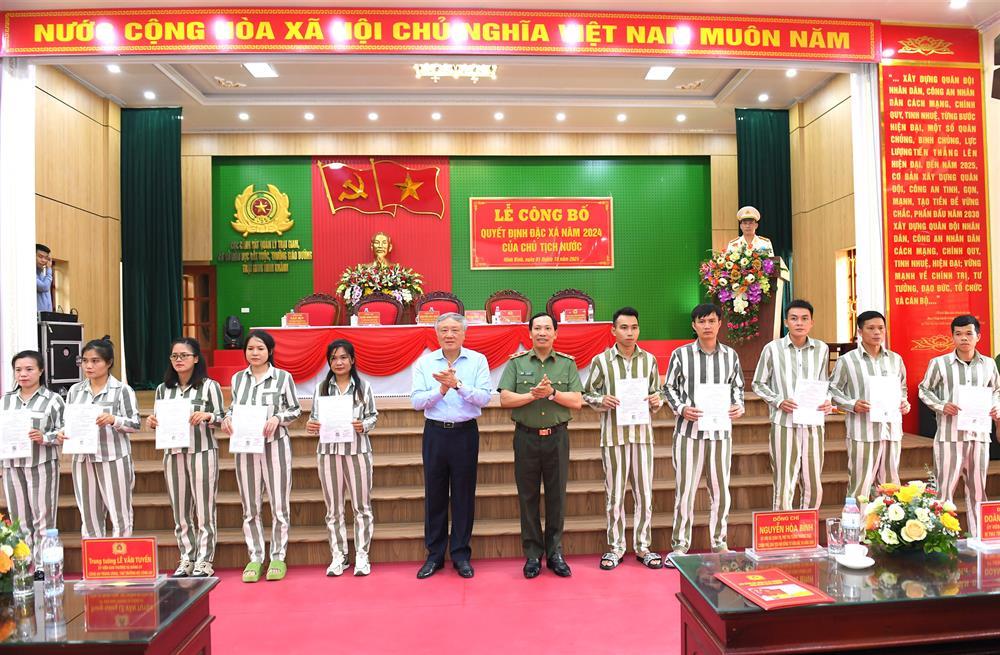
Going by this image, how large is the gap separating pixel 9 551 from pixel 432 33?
4.32 meters

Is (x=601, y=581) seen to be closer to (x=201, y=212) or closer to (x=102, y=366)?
(x=102, y=366)

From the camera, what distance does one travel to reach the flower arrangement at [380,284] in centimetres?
835

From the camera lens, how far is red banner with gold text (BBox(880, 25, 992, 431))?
5.28m

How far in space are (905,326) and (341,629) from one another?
4728mm

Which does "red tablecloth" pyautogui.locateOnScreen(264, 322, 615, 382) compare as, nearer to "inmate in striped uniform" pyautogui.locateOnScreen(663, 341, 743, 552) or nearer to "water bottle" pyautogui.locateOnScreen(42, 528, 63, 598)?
"inmate in striped uniform" pyautogui.locateOnScreen(663, 341, 743, 552)

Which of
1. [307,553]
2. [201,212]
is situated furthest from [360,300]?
[307,553]

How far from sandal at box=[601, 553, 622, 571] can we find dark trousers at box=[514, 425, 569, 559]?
28 cm

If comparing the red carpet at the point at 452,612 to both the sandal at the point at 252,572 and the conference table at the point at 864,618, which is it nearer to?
the sandal at the point at 252,572

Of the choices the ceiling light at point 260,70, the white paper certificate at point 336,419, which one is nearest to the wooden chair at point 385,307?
the ceiling light at point 260,70

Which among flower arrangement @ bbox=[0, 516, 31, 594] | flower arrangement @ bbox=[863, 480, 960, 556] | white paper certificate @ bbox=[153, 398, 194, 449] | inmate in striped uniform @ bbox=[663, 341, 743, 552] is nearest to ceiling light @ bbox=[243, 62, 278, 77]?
white paper certificate @ bbox=[153, 398, 194, 449]

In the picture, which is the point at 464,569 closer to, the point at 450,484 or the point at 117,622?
the point at 450,484

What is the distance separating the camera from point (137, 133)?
8.34 metres

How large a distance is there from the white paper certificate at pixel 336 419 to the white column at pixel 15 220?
2.79m

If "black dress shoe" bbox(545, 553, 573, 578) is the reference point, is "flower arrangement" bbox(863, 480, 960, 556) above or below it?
above
